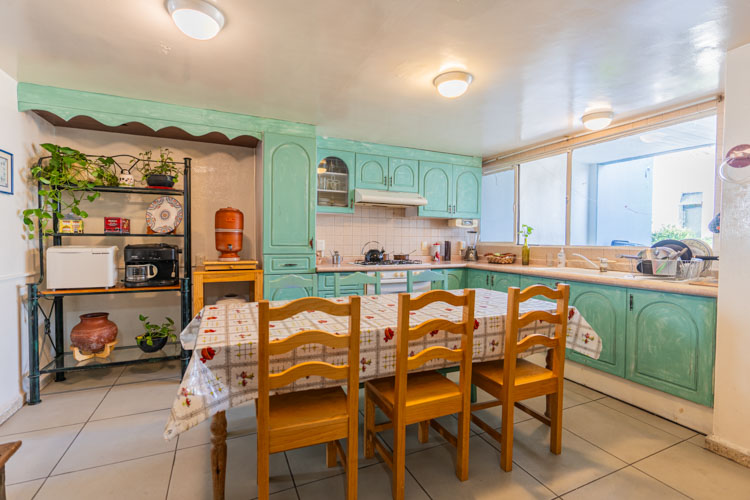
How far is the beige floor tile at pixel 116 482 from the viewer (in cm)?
158

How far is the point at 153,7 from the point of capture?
161 cm

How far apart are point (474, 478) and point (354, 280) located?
7.08 feet

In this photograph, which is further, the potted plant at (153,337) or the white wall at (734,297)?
the potted plant at (153,337)

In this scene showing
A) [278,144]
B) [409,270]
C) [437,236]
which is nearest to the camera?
[278,144]

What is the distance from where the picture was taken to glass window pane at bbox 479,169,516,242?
450cm

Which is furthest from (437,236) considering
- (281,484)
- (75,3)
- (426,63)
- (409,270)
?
(75,3)

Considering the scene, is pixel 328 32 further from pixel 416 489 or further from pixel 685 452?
pixel 685 452

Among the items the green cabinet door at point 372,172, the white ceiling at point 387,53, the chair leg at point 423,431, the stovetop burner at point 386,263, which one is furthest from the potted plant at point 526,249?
the chair leg at point 423,431

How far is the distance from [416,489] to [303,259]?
221cm

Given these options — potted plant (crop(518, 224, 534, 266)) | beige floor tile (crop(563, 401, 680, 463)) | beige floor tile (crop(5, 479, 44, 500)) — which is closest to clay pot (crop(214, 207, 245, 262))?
beige floor tile (crop(5, 479, 44, 500))

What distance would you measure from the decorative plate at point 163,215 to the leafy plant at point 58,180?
0.34 m

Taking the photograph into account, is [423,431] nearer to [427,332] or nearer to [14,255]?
[427,332]

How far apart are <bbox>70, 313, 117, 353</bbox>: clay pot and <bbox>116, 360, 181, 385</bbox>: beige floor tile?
1.14ft

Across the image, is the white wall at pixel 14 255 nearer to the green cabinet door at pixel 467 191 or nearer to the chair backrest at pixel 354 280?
the chair backrest at pixel 354 280
